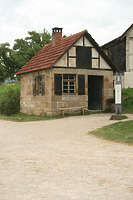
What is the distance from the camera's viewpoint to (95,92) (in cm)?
2123

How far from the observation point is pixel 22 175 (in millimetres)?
5430

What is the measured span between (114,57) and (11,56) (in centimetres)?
2200

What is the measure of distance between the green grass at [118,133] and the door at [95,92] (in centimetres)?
851

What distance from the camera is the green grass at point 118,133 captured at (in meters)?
9.55

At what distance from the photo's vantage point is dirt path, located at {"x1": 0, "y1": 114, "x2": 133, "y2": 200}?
4414 millimetres

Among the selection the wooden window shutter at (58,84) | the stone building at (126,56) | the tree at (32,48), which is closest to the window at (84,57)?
the wooden window shutter at (58,84)

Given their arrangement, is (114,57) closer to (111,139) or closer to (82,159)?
(111,139)

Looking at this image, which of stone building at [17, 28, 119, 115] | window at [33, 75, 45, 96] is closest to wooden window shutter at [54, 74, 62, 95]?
stone building at [17, 28, 119, 115]

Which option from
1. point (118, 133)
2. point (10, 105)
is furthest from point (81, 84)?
point (118, 133)

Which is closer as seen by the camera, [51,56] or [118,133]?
[118,133]

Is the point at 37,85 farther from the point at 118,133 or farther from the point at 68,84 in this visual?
the point at 118,133

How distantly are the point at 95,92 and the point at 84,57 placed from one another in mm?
3040

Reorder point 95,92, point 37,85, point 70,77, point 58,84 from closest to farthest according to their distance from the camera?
point 58,84 < point 70,77 < point 37,85 < point 95,92

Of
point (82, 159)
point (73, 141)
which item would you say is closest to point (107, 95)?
point (73, 141)
